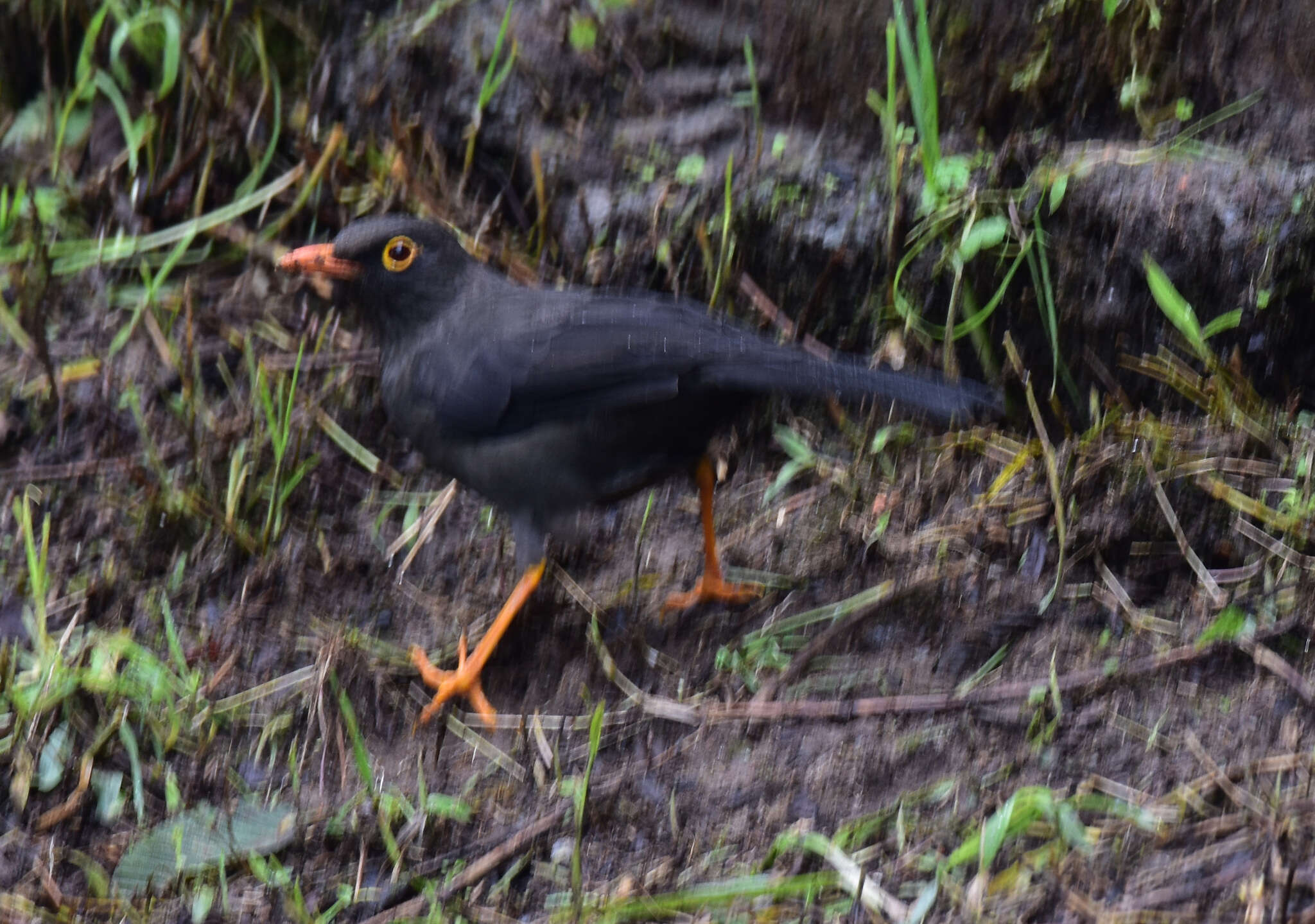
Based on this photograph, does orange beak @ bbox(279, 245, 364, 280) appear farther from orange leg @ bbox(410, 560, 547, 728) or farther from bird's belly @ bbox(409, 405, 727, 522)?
A: orange leg @ bbox(410, 560, 547, 728)

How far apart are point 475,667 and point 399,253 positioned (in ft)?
4.41

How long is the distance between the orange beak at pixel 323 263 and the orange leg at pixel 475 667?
1128 millimetres

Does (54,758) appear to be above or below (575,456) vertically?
below

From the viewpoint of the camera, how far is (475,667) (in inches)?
153

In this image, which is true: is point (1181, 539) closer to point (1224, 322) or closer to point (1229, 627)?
point (1229, 627)

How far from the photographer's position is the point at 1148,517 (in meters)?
3.80

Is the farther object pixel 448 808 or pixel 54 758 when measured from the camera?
pixel 54 758

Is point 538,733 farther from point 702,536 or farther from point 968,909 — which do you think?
point 968,909

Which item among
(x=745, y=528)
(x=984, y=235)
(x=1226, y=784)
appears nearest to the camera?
(x=1226, y=784)

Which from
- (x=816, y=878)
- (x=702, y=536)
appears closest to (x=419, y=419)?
(x=702, y=536)

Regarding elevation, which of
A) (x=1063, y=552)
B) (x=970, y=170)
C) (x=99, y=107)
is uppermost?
(x=970, y=170)

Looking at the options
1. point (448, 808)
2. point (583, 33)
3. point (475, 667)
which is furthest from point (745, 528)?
point (583, 33)

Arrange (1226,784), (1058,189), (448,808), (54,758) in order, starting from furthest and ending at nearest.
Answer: (1058,189) → (54,758) → (448,808) → (1226,784)

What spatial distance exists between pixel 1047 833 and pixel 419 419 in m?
2.12
